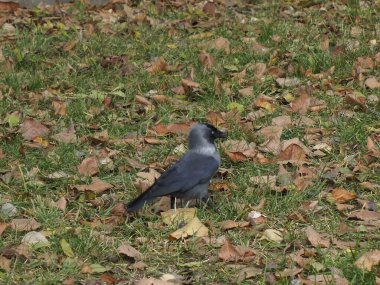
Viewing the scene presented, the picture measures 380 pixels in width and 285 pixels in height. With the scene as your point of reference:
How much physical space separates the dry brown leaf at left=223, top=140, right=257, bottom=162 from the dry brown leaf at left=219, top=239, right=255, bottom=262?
3.72 ft

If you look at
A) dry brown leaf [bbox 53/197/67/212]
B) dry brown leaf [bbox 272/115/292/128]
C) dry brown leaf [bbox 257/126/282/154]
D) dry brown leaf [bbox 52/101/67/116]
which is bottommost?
dry brown leaf [bbox 52/101/67/116]

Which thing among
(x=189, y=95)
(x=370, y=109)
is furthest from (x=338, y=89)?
(x=189, y=95)

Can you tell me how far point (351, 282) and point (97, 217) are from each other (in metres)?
1.58

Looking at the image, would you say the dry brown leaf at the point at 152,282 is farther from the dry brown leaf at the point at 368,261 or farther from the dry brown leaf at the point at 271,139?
the dry brown leaf at the point at 271,139

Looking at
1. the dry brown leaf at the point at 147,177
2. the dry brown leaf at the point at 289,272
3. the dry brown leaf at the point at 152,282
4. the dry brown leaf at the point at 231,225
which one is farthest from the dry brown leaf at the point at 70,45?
the dry brown leaf at the point at 289,272

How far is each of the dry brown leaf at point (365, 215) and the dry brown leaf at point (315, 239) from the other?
341 millimetres

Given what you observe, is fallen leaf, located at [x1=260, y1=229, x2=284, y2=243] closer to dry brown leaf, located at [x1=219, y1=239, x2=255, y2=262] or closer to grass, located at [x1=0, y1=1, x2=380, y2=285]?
grass, located at [x1=0, y1=1, x2=380, y2=285]

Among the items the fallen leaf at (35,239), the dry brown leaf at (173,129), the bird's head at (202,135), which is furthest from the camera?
the dry brown leaf at (173,129)

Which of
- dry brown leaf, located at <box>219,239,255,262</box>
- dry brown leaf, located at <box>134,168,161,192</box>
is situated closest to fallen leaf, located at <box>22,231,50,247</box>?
dry brown leaf, located at <box>134,168,161,192</box>

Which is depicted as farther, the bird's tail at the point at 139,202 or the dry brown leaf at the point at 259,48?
the dry brown leaf at the point at 259,48

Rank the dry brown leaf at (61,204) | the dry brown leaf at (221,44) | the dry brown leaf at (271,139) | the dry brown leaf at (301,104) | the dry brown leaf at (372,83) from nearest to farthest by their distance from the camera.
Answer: the dry brown leaf at (61,204), the dry brown leaf at (271,139), the dry brown leaf at (301,104), the dry brown leaf at (372,83), the dry brown leaf at (221,44)

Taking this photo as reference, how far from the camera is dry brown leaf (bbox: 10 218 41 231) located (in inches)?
173

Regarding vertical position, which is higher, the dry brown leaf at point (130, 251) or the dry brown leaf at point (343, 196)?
Result: the dry brown leaf at point (130, 251)

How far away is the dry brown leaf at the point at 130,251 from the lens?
4.14 metres
